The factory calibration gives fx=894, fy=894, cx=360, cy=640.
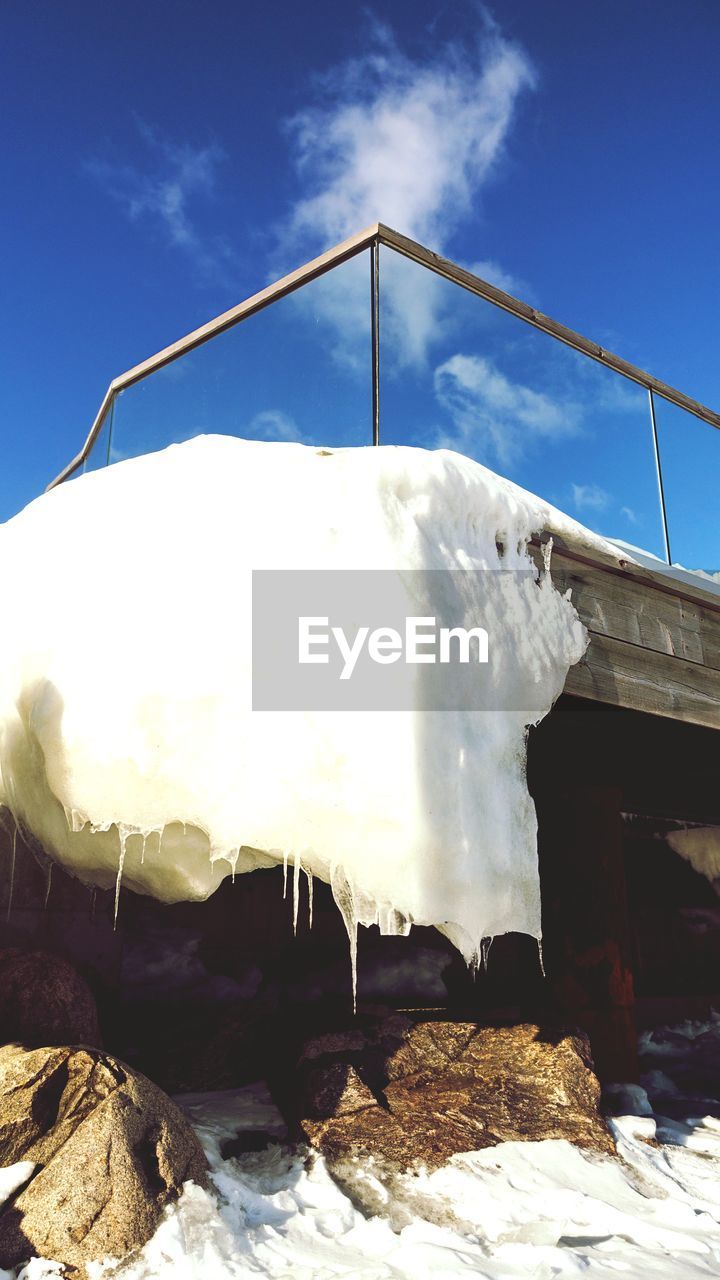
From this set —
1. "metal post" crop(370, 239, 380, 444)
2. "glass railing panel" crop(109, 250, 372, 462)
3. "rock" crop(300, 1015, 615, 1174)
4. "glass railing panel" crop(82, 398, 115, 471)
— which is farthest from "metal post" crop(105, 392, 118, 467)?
"rock" crop(300, 1015, 615, 1174)

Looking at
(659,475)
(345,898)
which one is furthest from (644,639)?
(345,898)

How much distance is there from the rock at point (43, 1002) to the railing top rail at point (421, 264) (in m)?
2.67

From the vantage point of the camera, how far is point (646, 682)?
3.53 metres

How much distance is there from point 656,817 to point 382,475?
5788 millimetres

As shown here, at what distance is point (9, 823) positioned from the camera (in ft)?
11.9

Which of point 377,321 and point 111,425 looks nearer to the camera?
point 377,321

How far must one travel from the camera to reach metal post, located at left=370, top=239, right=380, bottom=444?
10.8ft

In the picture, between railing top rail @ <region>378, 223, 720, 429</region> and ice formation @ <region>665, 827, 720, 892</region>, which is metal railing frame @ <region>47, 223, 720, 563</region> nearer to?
railing top rail @ <region>378, 223, 720, 429</region>

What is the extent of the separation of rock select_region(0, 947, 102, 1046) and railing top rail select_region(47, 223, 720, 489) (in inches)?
105

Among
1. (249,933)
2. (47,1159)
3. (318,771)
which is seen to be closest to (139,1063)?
(249,933)

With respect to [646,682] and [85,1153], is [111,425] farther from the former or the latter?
[85,1153]

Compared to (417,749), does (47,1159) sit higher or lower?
lower

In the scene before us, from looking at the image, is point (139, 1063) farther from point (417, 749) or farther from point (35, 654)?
Answer: point (417, 749)

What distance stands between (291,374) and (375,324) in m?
0.40
